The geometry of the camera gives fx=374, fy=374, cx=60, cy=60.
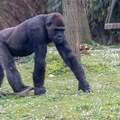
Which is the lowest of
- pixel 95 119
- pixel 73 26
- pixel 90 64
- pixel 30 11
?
pixel 30 11

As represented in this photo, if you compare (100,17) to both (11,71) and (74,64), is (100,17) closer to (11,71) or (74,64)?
(74,64)

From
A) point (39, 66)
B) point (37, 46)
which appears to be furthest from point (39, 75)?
point (37, 46)

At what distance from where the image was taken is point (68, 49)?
7.80 metres

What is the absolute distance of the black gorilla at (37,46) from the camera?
745 cm

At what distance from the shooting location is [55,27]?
7480mm

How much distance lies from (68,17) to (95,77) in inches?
89.6

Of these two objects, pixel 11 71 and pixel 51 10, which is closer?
pixel 11 71

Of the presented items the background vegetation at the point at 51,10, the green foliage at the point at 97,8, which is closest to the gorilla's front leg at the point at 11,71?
the background vegetation at the point at 51,10

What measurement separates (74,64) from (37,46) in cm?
89

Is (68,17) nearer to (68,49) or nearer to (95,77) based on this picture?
(95,77)

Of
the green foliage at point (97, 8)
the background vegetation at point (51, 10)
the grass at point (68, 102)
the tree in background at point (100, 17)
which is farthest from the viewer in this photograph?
the background vegetation at point (51, 10)

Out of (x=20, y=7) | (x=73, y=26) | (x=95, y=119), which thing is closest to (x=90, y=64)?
(x=73, y=26)

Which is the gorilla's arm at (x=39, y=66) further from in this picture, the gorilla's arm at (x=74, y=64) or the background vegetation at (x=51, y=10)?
the background vegetation at (x=51, y=10)

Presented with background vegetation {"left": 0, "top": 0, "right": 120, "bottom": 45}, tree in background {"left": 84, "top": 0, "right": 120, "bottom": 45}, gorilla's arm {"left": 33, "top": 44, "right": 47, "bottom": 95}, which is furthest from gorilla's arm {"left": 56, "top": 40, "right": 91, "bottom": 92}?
background vegetation {"left": 0, "top": 0, "right": 120, "bottom": 45}
